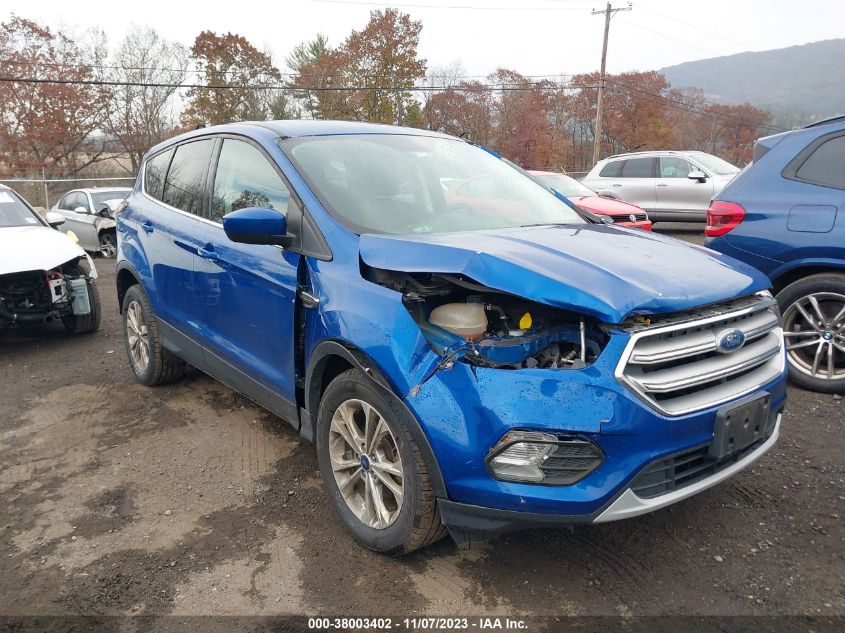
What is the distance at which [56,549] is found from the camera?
Answer: 2.86 metres

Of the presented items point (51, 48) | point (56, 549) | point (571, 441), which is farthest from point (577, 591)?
point (51, 48)

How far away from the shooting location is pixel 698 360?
233cm

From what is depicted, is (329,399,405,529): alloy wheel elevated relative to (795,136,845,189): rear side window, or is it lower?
lower

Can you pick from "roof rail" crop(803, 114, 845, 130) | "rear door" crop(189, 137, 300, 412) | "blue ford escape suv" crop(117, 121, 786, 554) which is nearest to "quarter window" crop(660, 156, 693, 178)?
"roof rail" crop(803, 114, 845, 130)

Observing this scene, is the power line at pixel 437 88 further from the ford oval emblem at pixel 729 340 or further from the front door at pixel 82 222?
the ford oval emblem at pixel 729 340

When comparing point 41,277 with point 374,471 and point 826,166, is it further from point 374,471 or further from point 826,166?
point 826,166

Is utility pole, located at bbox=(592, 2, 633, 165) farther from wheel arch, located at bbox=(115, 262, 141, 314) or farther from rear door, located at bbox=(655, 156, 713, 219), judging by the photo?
wheel arch, located at bbox=(115, 262, 141, 314)

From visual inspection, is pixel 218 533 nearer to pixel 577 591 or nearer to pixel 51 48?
pixel 577 591

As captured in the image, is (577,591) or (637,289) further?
(577,591)

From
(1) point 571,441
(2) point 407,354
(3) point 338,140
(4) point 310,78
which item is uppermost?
(4) point 310,78

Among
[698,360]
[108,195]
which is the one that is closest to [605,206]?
[698,360]

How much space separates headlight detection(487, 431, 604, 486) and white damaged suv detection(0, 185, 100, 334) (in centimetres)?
541

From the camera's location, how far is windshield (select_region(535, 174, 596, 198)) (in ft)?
35.4

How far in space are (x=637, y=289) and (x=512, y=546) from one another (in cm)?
130
